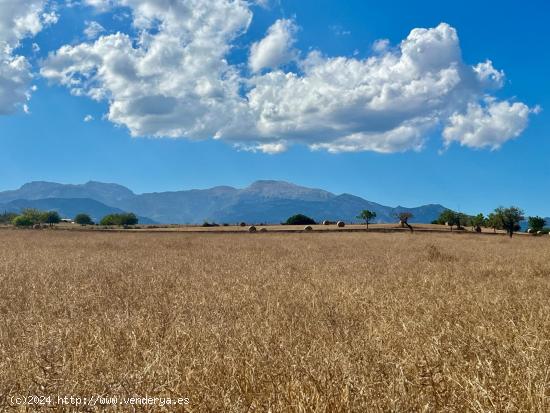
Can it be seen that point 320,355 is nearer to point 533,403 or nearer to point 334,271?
point 533,403

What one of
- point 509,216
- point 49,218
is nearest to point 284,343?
point 509,216

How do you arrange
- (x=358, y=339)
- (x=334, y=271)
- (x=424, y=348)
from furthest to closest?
(x=334, y=271) < (x=358, y=339) < (x=424, y=348)

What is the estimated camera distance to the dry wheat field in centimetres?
332

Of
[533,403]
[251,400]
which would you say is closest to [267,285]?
[251,400]

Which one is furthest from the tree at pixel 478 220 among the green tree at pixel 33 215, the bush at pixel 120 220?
the green tree at pixel 33 215

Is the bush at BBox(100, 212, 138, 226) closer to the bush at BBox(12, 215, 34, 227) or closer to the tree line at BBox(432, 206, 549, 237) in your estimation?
the bush at BBox(12, 215, 34, 227)

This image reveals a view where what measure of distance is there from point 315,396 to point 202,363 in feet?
4.63

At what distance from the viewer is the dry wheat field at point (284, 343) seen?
3.32 m

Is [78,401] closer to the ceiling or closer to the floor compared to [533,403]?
closer to the floor

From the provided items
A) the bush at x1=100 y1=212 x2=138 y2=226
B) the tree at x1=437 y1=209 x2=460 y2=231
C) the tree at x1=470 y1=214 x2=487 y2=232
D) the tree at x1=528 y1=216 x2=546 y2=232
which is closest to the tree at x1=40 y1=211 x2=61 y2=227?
the bush at x1=100 y1=212 x2=138 y2=226

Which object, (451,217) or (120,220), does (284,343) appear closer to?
(451,217)

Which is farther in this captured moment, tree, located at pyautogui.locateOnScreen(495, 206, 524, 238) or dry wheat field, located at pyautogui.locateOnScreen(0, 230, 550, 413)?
tree, located at pyautogui.locateOnScreen(495, 206, 524, 238)

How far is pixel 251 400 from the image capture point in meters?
3.46

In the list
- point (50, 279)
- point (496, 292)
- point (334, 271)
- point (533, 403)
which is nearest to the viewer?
point (533, 403)
